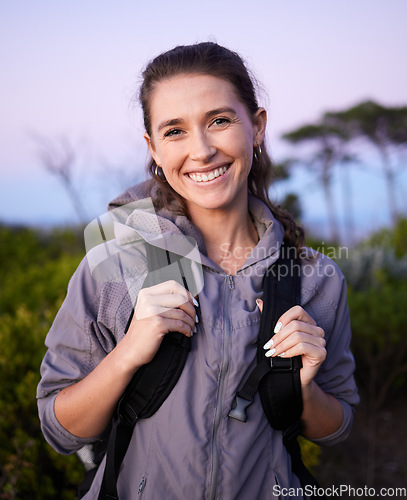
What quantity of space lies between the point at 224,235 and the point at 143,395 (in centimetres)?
81

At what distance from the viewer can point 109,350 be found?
165cm

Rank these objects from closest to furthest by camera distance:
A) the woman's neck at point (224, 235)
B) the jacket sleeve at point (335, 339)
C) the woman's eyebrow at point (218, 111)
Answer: the woman's eyebrow at point (218, 111)
the jacket sleeve at point (335, 339)
the woman's neck at point (224, 235)

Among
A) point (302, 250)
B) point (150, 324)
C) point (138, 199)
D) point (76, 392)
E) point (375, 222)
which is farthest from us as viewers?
point (375, 222)

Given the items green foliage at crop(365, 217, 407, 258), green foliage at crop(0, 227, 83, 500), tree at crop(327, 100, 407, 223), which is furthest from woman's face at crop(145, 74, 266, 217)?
tree at crop(327, 100, 407, 223)

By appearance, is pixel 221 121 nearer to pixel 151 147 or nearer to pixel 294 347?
pixel 151 147

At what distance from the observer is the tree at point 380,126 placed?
24344mm

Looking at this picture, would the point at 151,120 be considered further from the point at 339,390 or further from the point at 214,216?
the point at 339,390

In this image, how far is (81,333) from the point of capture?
160 centimetres

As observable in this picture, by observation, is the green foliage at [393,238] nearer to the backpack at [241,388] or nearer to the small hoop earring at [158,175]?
the small hoop earring at [158,175]

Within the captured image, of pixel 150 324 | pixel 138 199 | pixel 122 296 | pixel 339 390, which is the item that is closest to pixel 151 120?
pixel 138 199

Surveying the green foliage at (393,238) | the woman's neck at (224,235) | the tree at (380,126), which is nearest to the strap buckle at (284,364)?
the woman's neck at (224,235)

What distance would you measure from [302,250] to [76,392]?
1.10 metres

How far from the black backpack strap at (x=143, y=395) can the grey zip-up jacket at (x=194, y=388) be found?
4cm

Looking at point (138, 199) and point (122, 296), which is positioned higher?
point (138, 199)
